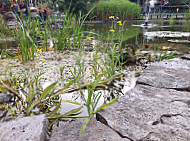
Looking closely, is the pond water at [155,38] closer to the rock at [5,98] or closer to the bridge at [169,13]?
the rock at [5,98]

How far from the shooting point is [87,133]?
897mm

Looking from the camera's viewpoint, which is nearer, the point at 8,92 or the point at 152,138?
the point at 152,138

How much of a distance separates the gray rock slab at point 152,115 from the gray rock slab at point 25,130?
33 cm

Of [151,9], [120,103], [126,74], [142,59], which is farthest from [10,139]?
[151,9]

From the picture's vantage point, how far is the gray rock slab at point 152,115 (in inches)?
35.1

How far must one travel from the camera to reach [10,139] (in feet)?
2.79

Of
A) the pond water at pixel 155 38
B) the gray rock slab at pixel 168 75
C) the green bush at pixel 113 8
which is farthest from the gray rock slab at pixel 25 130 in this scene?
the green bush at pixel 113 8

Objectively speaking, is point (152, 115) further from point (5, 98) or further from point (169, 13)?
point (169, 13)

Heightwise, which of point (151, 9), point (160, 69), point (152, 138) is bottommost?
point (152, 138)

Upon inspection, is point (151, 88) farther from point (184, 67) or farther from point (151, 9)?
point (151, 9)

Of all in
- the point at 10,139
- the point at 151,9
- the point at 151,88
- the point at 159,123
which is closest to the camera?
the point at 10,139

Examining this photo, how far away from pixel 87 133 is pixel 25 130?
299mm

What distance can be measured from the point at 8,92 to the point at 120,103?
862 millimetres

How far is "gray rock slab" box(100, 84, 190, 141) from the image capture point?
89cm
